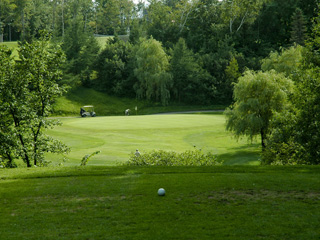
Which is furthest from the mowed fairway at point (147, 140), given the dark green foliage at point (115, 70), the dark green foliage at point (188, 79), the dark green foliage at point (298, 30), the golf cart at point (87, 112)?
the dark green foliage at point (298, 30)

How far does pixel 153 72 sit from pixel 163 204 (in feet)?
219

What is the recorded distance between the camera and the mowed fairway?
27.5 m

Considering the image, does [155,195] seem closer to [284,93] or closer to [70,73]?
[284,93]

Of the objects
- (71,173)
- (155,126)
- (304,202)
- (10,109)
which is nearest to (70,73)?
(155,126)

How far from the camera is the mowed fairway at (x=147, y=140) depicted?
27516mm

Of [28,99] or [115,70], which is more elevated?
[115,70]

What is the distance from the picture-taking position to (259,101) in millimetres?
29359

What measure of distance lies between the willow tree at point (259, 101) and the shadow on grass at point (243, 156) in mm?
1472

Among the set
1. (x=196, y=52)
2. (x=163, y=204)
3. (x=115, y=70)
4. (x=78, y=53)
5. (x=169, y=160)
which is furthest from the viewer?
(x=196, y=52)

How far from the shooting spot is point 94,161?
24.4 metres

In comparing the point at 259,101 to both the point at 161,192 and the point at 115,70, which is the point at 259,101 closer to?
the point at 161,192

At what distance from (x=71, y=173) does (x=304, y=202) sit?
6.84 meters

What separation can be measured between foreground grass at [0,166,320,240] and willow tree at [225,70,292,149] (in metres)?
18.0

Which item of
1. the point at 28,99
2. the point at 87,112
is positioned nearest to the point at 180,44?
the point at 87,112
